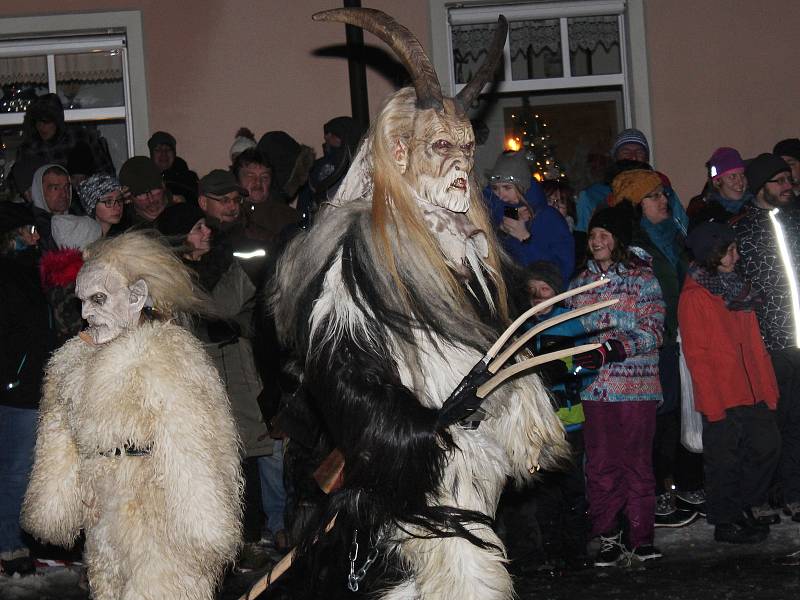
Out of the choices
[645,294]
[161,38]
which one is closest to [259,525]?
[645,294]

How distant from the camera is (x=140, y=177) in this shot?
8805mm

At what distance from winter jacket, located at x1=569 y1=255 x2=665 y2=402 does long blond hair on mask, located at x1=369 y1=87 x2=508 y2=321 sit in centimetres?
273

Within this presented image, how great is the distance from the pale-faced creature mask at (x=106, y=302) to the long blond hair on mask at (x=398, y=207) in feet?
4.01

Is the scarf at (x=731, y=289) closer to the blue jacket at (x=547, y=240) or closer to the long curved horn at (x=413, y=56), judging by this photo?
the blue jacket at (x=547, y=240)

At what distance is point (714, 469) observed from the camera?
7836 mm

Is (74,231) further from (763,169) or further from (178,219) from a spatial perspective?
(763,169)

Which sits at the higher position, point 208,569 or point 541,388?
point 541,388

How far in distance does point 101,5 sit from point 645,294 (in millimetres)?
6332

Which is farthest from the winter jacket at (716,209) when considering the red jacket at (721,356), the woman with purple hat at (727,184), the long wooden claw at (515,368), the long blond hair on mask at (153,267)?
the long wooden claw at (515,368)

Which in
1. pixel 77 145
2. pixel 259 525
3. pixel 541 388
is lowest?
pixel 259 525

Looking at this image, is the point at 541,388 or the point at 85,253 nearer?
the point at 541,388

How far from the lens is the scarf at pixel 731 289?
7.82 m

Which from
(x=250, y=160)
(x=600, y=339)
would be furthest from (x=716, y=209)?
(x=250, y=160)

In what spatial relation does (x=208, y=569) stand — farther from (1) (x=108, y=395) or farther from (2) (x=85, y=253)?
(2) (x=85, y=253)
